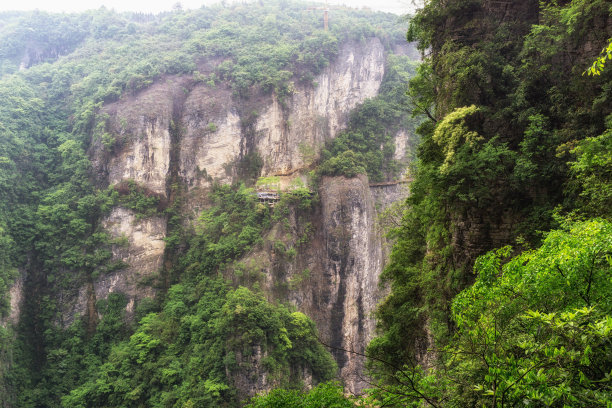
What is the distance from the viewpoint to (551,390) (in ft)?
7.54

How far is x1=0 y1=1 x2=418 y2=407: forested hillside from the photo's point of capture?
19328mm

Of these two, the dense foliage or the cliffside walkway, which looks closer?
the dense foliage

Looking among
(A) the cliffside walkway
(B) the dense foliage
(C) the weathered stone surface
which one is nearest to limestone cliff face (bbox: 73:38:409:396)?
(C) the weathered stone surface

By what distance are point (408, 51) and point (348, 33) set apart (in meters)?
9.39

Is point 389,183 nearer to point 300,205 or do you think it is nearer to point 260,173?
point 300,205

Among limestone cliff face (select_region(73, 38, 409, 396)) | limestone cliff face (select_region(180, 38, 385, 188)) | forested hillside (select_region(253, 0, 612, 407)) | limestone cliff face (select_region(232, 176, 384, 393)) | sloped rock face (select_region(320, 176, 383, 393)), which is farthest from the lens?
limestone cliff face (select_region(180, 38, 385, 188))

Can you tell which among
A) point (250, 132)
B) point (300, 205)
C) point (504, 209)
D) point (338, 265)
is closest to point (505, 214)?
point (504, 209)

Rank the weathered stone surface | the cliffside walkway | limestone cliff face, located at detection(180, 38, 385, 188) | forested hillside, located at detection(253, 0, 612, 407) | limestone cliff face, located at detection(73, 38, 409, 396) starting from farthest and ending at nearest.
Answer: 1. the cliffside walkway
2. limestone cliff face, located at detection(180, 38, 385, 188)
3. limestone cliff face, located at detection(73, 38, 409, 396)
4. the weathered stone surface
5. forested hillside, located at detection(253, 0, 612, 407)

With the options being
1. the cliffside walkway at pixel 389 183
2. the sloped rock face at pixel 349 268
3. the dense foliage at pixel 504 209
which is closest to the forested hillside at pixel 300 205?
the dense foliage at pixel 504 209

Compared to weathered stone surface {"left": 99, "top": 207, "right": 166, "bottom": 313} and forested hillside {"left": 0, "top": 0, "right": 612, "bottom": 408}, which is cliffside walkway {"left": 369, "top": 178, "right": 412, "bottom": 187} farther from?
weathered stone surface {"left": 99, "top": 207, "right": 166, "bottom": 313}

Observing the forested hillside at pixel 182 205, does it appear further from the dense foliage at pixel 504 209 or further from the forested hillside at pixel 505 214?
the forested hillside at pixel 505 214

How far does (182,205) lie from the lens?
27.1 metres

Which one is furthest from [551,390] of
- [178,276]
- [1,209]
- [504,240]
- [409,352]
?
[1,209]

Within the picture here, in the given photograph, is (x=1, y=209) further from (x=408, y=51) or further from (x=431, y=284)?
(x=408, y=51)
